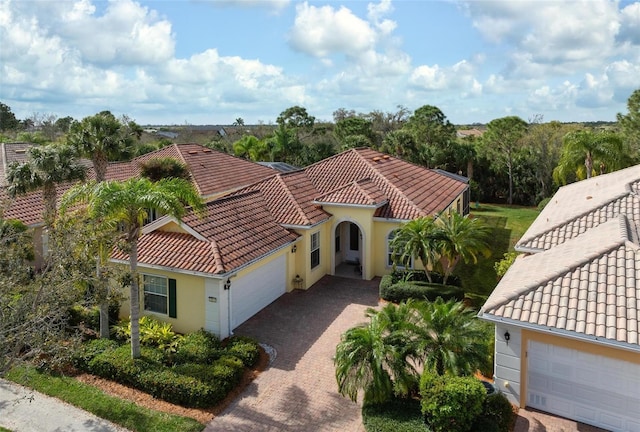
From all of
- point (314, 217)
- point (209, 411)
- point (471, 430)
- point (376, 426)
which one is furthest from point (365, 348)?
point (314, 217)

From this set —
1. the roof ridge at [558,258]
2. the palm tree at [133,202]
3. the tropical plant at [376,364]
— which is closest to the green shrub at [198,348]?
the palm tree at [133,202]

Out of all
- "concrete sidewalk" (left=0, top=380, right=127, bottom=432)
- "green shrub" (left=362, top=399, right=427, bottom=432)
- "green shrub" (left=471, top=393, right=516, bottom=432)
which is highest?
"green shrub" (left=471, top=393, right=516, bottom=432)

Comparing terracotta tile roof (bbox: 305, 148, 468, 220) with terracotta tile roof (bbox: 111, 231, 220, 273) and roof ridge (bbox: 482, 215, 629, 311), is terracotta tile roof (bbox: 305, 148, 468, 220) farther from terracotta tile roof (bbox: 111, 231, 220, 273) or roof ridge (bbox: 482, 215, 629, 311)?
terracotta tile roof (bbox: 111, 231, 220, 273)

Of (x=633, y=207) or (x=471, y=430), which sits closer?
(x=471, y=430)

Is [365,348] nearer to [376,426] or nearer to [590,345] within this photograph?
[376,426]

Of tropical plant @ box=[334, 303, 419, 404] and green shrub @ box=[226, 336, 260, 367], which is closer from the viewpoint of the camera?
tropical plant @ box=[334, 303, 419, 404]

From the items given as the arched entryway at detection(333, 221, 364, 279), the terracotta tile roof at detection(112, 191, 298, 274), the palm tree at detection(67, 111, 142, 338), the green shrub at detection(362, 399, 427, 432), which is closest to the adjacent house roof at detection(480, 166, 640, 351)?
the green shrub at detection(362, 399, 427, 432)

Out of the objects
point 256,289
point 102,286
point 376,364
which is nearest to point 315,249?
point 256,289
